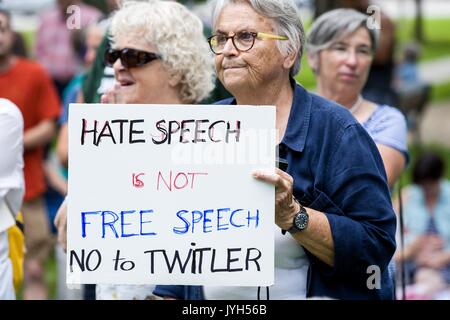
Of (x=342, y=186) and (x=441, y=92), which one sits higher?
(x=441, y=92)

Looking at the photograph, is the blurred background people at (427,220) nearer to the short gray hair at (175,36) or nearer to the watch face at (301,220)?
the short gray hair at (175,36)

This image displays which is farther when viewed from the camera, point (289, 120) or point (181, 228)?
point (289, 120)

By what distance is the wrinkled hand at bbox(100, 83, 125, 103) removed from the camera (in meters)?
4.27

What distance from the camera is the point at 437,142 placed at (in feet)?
39.0

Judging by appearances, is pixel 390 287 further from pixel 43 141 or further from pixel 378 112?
pixel 43 141

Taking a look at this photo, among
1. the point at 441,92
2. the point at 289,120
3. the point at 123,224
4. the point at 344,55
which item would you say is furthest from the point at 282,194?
the point at 441,92

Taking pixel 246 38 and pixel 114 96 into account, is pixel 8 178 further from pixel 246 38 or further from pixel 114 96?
pixel 246 38

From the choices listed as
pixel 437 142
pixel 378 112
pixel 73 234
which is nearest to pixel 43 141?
pixel 378 112

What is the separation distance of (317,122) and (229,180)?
348 millimetres

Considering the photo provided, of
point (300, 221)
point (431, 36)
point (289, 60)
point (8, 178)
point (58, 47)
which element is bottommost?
point (300, 221)

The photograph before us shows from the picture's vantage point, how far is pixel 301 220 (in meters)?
3.47

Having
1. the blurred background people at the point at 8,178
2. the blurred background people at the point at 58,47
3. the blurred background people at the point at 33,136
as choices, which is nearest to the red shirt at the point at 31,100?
the blurred background people at the point at 33,136

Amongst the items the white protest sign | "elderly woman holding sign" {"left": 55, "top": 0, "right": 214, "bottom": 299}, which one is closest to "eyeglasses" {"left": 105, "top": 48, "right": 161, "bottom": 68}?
"elderly woman holding sign" {"left": 55, "top": 0, "right": 214, "bottom": 299}

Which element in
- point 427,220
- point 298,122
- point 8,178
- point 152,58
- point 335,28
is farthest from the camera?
point 427,220
